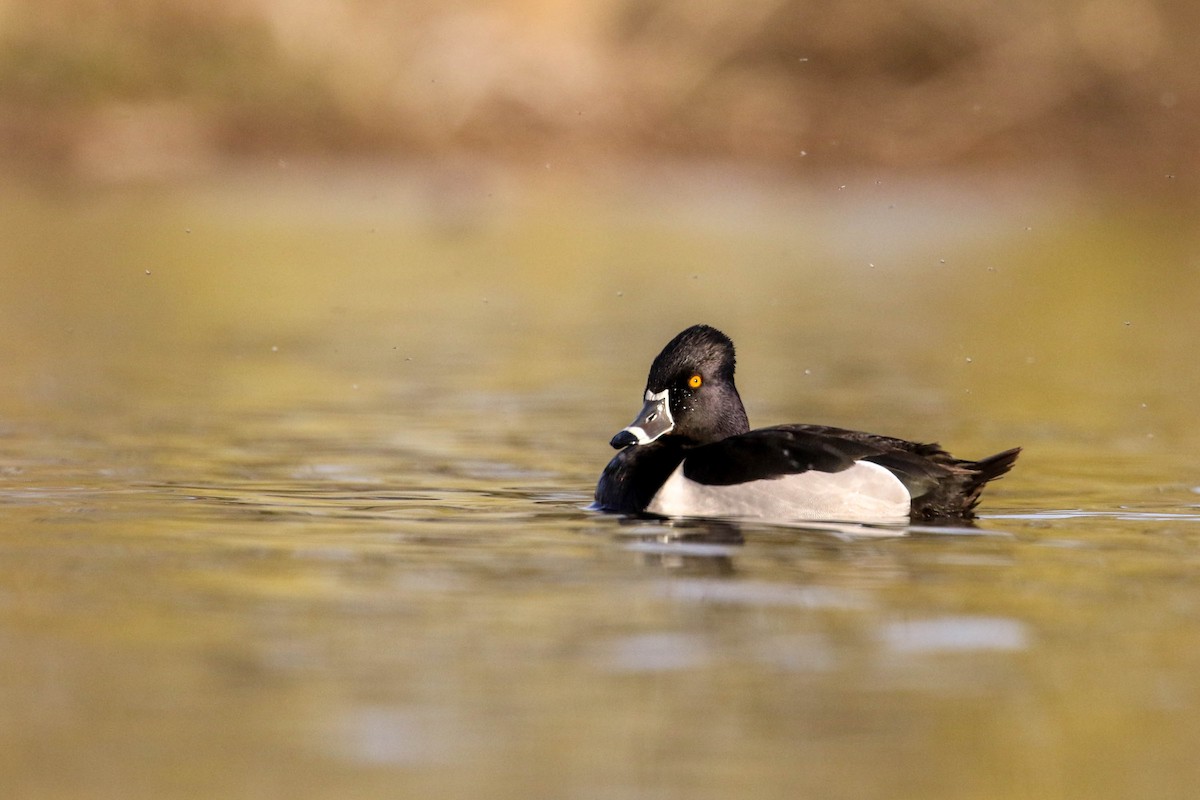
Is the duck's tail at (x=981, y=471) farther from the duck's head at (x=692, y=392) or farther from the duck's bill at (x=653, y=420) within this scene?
the duck's bill at (x=653, y=420)

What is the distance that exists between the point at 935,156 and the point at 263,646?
29.3m

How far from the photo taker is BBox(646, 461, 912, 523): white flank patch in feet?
28.1

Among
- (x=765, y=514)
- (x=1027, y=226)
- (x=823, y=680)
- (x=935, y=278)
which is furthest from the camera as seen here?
(x=1027, y=226)

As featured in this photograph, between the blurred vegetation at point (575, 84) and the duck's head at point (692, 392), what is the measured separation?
81.8ft

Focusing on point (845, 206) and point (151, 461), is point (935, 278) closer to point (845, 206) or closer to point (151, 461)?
point (845, 206)

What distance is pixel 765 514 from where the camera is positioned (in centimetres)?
862

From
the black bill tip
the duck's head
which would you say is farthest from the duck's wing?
the duck's head

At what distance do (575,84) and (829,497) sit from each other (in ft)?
87.8

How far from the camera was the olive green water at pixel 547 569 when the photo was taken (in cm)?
524

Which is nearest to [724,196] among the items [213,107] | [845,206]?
[845,206]

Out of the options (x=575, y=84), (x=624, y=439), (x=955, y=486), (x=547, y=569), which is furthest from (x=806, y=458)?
(x=575, y=84)

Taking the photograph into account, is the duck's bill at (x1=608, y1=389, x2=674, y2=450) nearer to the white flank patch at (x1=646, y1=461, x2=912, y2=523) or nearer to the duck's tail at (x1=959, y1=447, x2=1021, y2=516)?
the white flank patch at (x1=646, y1=461, x2=912, y2=523)

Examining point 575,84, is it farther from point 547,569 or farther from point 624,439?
point 547,569

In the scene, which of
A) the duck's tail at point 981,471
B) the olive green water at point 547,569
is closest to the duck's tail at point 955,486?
the duck's tail at point 981,471
